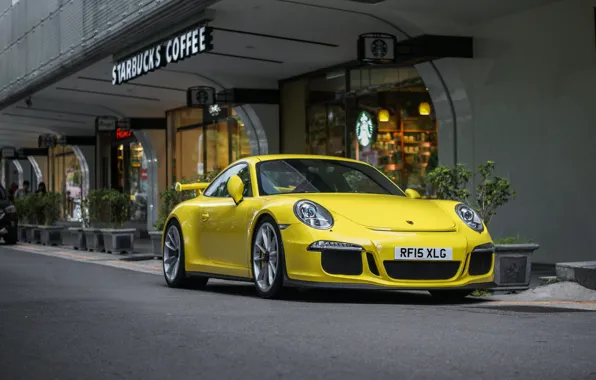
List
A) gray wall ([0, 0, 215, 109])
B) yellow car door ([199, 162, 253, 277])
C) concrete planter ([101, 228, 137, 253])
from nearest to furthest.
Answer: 1. yellow car door ([199, 162, 253, 277])
2. gray wall ([0, 0, 215, 109])
3. concrete planter ([101, 228, 137, 253])

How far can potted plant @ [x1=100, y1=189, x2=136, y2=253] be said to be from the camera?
21969mm

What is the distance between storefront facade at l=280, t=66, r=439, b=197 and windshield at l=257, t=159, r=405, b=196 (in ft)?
29.2

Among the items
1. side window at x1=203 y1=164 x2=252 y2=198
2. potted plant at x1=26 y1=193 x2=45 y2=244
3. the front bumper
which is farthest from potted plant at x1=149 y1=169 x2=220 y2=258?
the front bumper

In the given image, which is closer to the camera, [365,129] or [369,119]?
[369,119]

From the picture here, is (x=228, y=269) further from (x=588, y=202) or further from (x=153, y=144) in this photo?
(x=153, y=144)

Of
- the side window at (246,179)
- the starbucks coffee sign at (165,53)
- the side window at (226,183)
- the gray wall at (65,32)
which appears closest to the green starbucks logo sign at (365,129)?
the starbucks coffee sign at (165,53)

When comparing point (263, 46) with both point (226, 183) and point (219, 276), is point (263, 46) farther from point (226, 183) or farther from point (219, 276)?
point (219, 276)

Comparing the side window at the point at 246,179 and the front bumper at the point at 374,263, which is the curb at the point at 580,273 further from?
the side window at the point at 246,179

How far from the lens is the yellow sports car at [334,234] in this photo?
947cm

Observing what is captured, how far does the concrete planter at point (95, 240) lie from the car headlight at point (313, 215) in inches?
533

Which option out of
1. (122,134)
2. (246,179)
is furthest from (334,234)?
(122,134)

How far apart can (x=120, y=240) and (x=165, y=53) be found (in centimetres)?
371

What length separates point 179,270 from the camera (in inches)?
468

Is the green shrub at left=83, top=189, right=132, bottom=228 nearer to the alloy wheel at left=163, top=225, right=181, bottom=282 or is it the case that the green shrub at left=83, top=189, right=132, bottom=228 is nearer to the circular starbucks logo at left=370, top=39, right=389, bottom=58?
the circular starbucks logo at left=370, top=39, right=389, bottom=58
